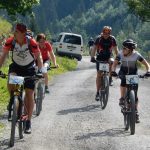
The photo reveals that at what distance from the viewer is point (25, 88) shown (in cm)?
932

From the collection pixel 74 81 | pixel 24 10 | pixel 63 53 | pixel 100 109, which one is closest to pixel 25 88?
pixel 100 109

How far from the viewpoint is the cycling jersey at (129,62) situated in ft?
35.5

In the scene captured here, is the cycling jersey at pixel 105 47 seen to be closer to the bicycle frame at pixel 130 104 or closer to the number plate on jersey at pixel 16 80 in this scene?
the bicycle frame at pixel 130 104

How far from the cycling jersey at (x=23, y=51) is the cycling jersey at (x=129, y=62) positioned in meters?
2.38

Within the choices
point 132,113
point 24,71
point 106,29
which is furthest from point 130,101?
point 106,29

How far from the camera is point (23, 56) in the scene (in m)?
9.18

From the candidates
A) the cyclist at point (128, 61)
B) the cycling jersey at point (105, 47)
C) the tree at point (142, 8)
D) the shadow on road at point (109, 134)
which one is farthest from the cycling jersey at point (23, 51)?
the tree at point (142, 8)

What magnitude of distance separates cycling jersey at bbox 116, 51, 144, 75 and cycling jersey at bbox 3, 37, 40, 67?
2382 millimetres

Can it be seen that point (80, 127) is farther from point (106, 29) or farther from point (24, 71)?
point (106, 29)

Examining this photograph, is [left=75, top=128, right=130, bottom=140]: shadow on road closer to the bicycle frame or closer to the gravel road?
the gravel road

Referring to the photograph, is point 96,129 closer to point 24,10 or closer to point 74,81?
point 74,81

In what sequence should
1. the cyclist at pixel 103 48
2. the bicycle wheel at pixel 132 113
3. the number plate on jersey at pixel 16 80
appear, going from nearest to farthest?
the number plate on jersey at pixel 16 80 → the bicycle wheel at pixel 132 113 → the cyclist at pixel 103 48

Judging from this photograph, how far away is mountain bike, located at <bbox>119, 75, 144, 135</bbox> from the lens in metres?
10.0

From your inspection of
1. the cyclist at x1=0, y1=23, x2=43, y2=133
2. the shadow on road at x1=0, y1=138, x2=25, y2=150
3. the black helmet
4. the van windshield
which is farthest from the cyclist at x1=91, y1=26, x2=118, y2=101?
the van windshield
